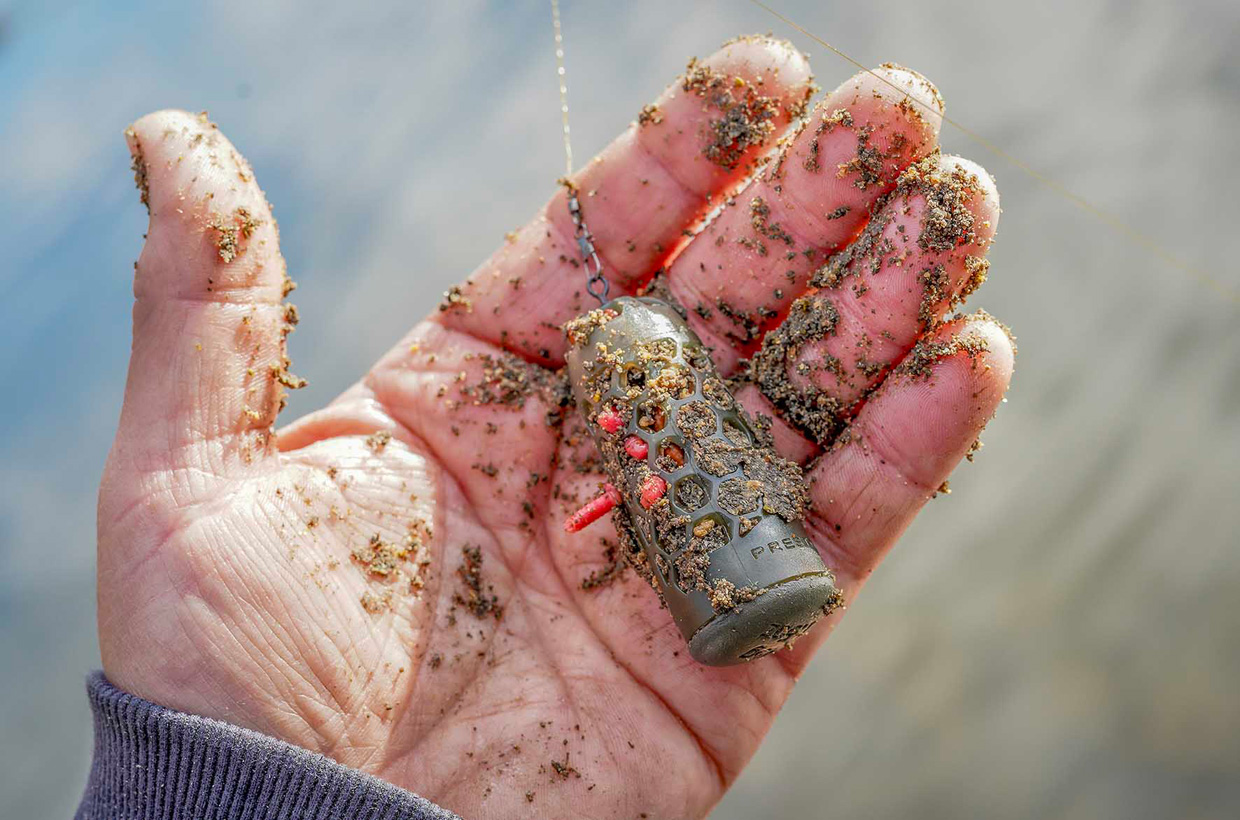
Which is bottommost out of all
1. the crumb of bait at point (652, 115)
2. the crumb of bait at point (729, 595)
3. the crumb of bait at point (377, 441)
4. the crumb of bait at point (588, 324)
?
the crumb of bait at point (377, 441)

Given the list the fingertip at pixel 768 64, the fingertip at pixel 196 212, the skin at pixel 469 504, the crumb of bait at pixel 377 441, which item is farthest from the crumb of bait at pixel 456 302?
the fingertip at pixel 768 64

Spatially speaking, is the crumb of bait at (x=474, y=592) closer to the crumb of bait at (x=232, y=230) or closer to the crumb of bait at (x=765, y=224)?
the crumb of bait at (x=232, y=230)

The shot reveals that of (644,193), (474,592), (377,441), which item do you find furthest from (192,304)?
(644,193)

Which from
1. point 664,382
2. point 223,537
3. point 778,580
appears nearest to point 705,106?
point 664,382

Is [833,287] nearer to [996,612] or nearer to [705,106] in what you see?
[705,106]

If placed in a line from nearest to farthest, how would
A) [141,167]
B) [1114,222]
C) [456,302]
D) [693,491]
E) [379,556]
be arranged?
[693,491] → [141,167] → [379,556] → [456,302] → [1114,222]

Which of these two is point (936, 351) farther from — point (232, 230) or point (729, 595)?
point (232, 230)
